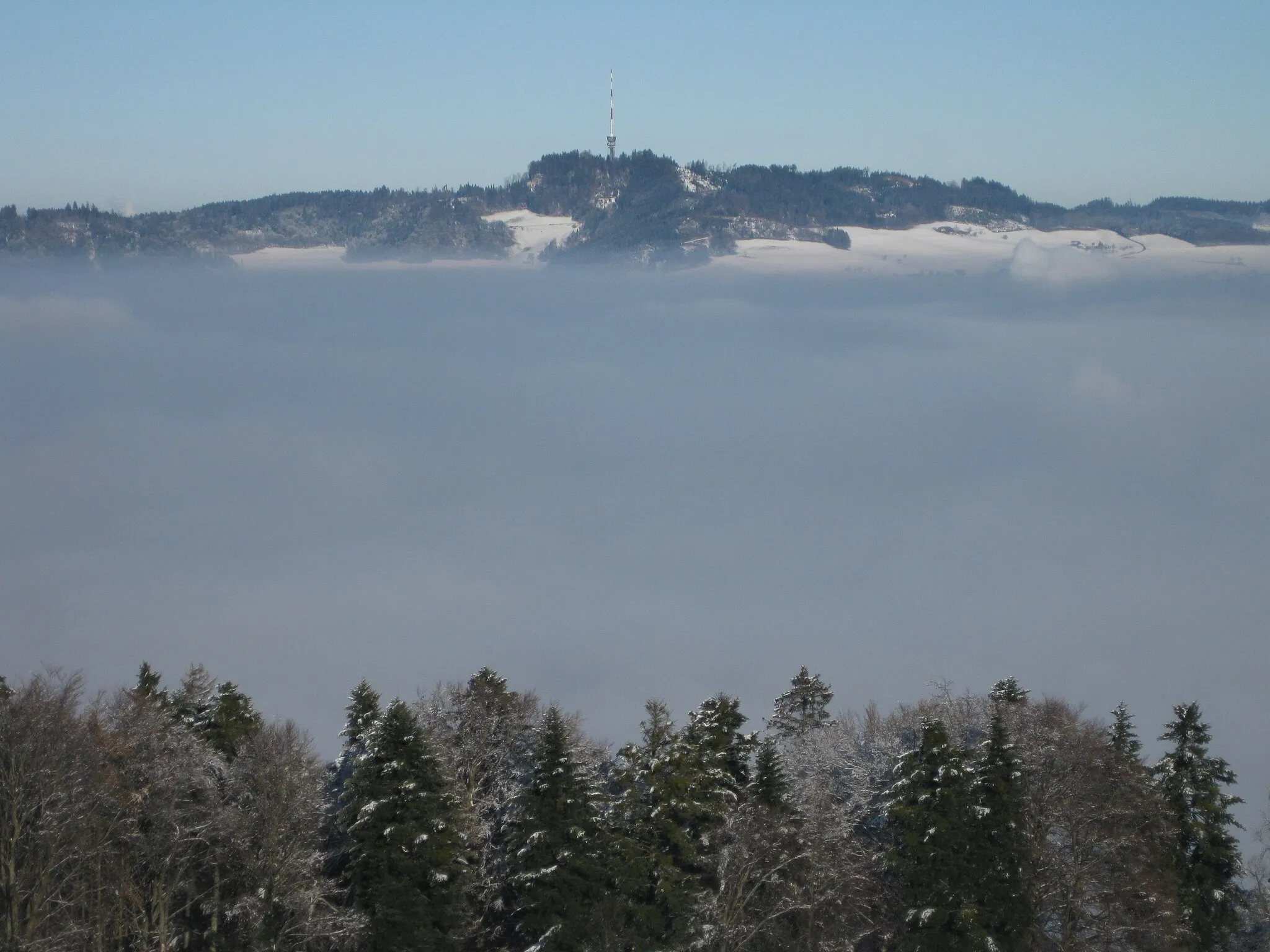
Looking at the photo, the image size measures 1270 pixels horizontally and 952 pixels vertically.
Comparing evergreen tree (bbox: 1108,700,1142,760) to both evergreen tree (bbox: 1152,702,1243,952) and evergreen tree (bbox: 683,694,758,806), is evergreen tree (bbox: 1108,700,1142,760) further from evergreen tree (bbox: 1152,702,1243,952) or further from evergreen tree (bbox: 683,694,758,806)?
evergreen tree (bbox: 683,694,758,806)

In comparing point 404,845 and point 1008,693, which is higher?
point 404,845

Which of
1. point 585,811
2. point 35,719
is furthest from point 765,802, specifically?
point 35,719

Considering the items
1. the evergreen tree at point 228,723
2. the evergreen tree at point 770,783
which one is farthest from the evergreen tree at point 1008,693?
the evergreen tree at point 228,723

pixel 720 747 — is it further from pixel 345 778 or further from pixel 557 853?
pixel 345 778

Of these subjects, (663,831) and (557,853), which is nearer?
(557,853)

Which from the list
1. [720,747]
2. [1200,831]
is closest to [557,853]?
[720,747]
